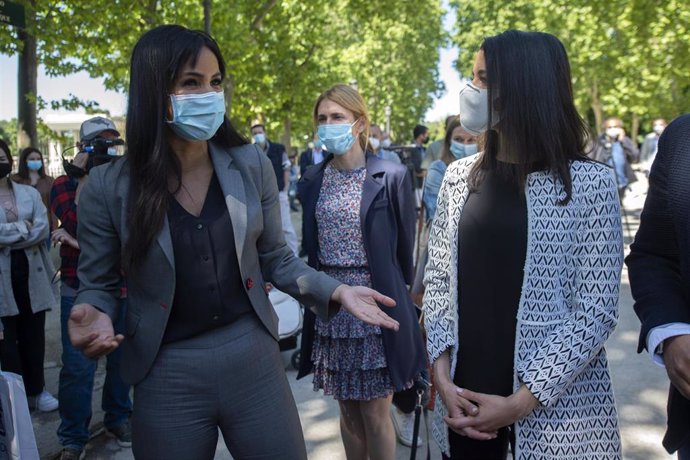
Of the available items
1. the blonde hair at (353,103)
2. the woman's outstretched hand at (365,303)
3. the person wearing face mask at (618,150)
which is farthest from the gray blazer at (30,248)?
the person wearing face mask at (618,150)

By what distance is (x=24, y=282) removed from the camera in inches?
194

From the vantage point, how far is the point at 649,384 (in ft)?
17.3

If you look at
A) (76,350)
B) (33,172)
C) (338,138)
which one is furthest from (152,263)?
(33,172)

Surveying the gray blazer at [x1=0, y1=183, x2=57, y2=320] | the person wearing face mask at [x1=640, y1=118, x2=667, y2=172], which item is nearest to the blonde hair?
the gray blazer at [x1=0, y1=183, x2=57, y2=320]

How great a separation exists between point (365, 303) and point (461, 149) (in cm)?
298

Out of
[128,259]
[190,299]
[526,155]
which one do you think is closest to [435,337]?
[526,155]

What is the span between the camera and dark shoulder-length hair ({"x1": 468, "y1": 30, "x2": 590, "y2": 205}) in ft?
6.69

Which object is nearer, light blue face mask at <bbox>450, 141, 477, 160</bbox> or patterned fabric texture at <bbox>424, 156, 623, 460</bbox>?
patterned fabric texture at <bbox>424, 156, 623, 460</bbox>

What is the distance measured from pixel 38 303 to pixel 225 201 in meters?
3.28

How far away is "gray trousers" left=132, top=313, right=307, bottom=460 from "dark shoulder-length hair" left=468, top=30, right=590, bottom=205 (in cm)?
104

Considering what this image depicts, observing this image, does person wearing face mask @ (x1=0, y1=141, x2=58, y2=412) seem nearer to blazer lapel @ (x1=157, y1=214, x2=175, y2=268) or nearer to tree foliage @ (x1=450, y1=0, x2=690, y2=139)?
blazer lapel @ (x1=157, y1=214, x2=175, y2=268)

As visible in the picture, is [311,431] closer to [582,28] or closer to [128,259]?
[128,259]

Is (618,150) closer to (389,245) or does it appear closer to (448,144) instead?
(448,144)

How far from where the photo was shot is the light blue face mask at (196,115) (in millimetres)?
2273
